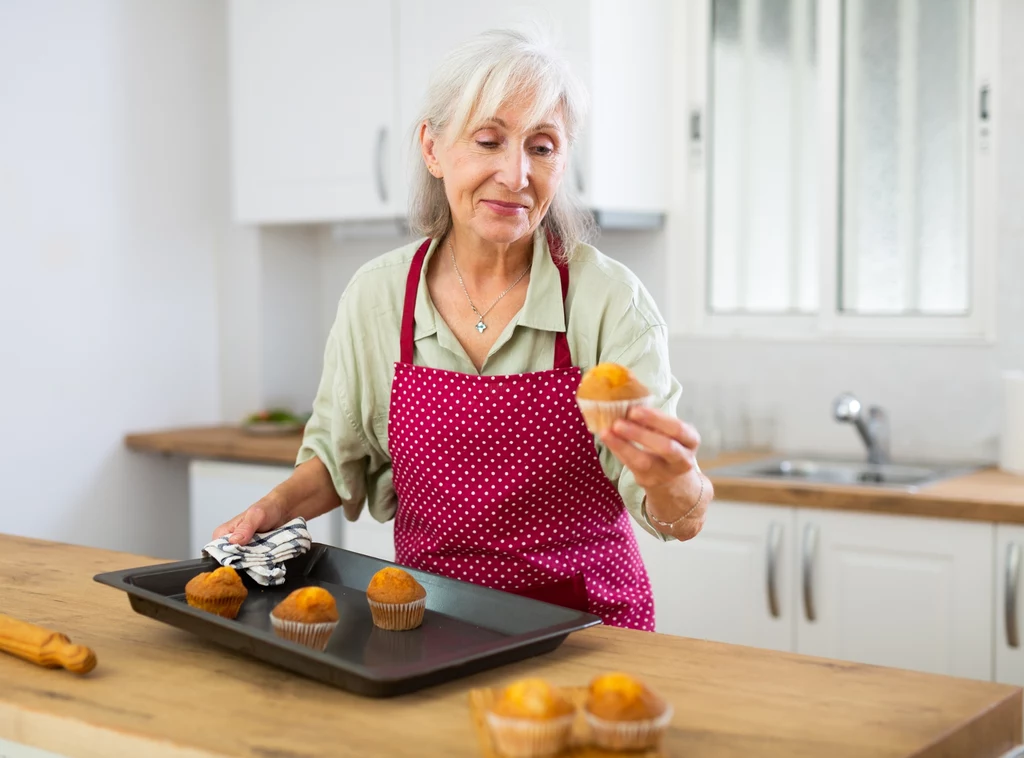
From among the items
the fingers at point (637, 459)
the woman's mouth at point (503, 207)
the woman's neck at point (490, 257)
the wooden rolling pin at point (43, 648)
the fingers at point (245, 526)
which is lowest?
the wooden rolling pin at point (43, 648)

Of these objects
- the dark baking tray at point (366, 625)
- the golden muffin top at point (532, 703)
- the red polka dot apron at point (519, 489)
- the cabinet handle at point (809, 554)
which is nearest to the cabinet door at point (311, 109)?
the cabinet handle at point (809, 554)

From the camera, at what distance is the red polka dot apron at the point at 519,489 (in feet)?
5.96

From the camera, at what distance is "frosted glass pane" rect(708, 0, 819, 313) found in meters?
3.33

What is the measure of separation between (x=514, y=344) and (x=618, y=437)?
1.92 feet

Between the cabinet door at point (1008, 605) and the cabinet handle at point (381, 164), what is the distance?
1894 mm

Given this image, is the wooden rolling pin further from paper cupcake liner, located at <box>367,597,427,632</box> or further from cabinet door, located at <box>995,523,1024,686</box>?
cabinet door, located at <box>995,523,1024,686</box>

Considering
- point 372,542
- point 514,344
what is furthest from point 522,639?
point 372,542

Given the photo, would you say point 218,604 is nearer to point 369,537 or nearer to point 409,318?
point 409,318

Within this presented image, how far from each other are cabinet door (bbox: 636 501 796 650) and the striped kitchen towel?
1.19m

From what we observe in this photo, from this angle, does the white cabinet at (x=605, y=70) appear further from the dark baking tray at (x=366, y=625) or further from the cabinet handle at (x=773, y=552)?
the dark baking tray at (x=366, y=625)

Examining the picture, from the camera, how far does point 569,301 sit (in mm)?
1854

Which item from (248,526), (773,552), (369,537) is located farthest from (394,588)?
(369,537)

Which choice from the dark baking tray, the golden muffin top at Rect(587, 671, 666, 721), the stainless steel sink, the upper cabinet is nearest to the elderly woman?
the dark baking tray

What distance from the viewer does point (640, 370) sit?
1737mm
